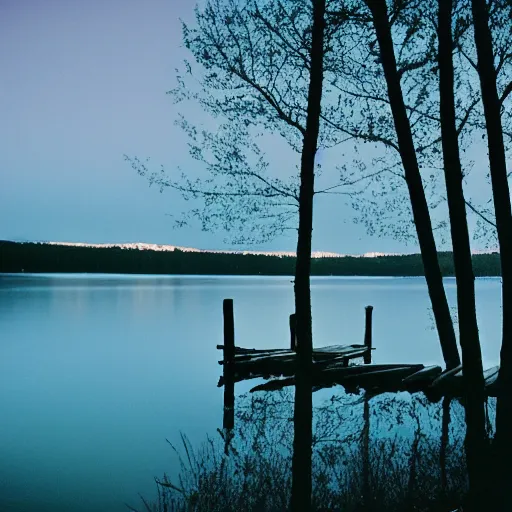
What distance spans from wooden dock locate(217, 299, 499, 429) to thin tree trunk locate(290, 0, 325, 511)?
400 cm

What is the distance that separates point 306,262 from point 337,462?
566cm

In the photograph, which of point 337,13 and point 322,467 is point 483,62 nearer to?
point 337,13

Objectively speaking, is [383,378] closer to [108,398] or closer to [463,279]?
[463,279]

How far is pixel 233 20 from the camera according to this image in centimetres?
884

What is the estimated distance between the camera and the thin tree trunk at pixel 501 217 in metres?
6.64

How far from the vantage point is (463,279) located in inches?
276

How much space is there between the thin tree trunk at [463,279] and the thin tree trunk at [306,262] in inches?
59.9

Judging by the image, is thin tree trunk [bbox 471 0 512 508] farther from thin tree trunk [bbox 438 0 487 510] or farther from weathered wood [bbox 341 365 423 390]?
weathered wood [bbox 341 365 423 390]

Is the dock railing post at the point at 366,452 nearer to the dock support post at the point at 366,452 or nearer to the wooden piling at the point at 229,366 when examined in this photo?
the dock support post at the point at 366,452

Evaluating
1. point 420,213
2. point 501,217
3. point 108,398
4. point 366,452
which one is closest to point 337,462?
point 366,452

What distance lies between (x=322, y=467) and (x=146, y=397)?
15020mm

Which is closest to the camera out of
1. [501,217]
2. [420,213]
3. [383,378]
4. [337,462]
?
[501,217]

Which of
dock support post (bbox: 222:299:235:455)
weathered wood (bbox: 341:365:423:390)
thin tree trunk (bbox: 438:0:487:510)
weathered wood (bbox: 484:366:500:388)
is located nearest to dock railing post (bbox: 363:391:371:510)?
weathered wood (bbox: 341:365:423:390)

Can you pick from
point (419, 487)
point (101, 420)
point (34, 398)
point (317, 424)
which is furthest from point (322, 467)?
point (34, 398)
